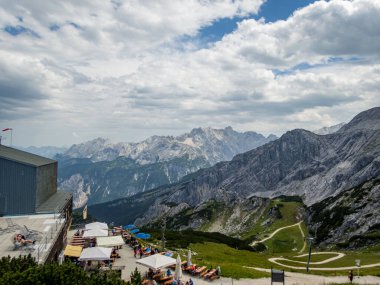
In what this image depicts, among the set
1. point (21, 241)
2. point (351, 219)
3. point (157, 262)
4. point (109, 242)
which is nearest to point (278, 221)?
point (351, 219)

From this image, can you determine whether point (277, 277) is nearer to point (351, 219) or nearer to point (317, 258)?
point (317, 258)

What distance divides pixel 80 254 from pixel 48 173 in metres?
33.1

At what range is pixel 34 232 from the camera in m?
47.9

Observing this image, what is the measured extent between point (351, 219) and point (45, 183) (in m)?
106

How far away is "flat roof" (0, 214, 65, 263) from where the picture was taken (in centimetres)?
3934

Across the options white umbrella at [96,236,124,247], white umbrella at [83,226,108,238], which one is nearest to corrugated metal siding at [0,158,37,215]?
white umbrella at [83,226,108,238]

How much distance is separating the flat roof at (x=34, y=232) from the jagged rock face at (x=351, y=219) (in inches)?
3330

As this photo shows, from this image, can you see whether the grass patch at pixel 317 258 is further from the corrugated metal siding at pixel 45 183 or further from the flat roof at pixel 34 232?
the corrugated metal siding at pixel 45 183

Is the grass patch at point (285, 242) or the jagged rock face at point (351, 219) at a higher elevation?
the jagged rock face at point (351, 219)

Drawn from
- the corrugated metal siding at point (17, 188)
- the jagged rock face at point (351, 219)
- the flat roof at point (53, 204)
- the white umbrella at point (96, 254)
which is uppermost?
the corrugated metal siding at point (17, 188)

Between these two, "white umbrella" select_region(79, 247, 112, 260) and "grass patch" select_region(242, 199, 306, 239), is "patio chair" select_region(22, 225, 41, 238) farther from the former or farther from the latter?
"grass patch" select_region(242, 199, 306, 239)

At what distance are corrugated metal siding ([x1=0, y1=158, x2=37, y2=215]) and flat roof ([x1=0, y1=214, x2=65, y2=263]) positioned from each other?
A: 1895 millimetres

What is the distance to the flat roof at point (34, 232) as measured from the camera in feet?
129

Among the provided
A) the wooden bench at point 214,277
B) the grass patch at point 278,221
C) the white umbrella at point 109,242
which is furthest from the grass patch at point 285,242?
the wooden bench at point 214,277
